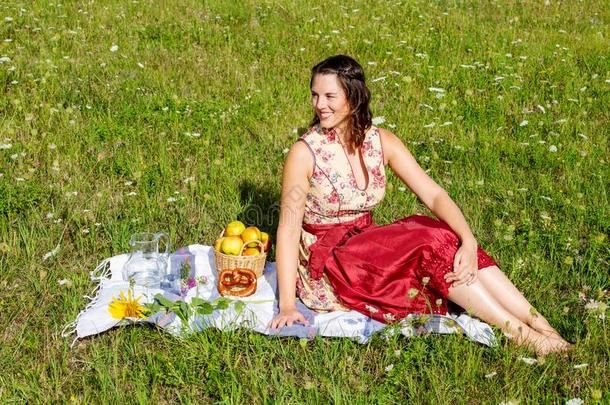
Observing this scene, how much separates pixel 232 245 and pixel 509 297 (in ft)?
5.68

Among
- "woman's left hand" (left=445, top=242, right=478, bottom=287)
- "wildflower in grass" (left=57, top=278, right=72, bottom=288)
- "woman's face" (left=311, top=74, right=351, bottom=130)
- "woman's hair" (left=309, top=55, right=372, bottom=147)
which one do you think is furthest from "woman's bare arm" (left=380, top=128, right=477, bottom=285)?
"wildflower in grass" (left=57, top=278, right=72, bottom=288)

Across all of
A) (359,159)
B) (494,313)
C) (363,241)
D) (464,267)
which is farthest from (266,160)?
(494,313)

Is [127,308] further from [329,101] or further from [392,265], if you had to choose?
[329,101]

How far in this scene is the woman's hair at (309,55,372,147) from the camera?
3932 millimetres

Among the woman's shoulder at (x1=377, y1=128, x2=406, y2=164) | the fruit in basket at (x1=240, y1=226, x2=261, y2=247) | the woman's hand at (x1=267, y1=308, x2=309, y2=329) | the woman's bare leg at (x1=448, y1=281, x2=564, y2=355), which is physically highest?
the woman's shoulder at (x1=377, y1=128, x2=406, y2=164)

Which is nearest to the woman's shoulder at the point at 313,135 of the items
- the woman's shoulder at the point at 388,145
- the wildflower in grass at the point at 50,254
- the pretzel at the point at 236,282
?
the woman's shoulder at the point at 388,145

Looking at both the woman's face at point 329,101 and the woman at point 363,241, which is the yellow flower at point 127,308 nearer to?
the woman at point 363,241

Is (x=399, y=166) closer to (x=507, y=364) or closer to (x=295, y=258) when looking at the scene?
(x=295, y=258)

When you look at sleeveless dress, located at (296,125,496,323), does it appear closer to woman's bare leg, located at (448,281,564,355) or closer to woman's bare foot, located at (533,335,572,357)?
woman's bare leg, located at (448,281,564,355)

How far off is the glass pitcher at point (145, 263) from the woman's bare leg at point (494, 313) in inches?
75.0

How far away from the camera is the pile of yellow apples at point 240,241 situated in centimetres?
458

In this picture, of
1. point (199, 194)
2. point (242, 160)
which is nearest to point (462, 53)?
point (242, 160)

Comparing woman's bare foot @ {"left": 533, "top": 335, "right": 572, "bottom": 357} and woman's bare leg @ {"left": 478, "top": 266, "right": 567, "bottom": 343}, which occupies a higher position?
woman's bare leg @ {"left": 478, "top": 266, "right": 567, "bottom": 343}

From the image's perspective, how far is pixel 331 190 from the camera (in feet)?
13.8
